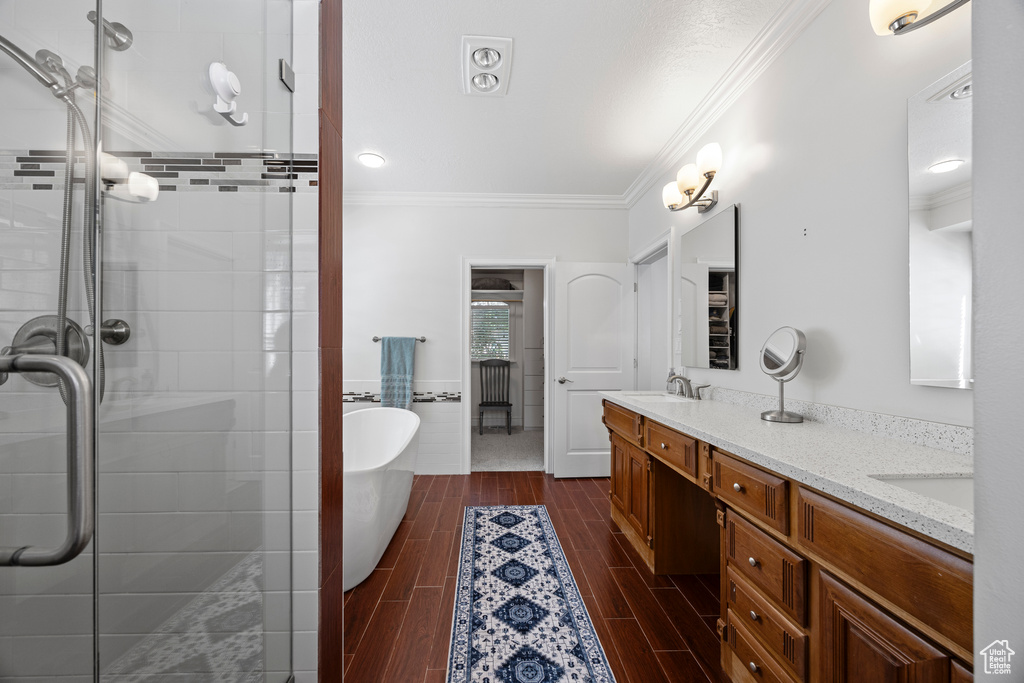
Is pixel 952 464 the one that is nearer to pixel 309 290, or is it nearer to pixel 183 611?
pixel 309 290

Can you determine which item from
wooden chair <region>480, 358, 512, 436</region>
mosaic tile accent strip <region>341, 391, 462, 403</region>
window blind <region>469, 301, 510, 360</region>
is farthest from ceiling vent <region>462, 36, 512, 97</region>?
wooden chair <region>480, 358, 512, 436</region>

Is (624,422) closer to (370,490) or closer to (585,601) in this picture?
(585,601)

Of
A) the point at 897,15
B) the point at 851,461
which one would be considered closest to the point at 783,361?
the point at 851,461

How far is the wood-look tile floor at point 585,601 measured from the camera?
4.81 ft

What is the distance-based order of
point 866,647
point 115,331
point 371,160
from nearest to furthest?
point 115,331 < point 866,647 < point 371,160

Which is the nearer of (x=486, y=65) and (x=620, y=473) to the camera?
(x=486, y=65)

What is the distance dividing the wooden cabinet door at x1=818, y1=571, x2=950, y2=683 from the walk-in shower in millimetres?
1316

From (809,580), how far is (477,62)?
94.0 inches

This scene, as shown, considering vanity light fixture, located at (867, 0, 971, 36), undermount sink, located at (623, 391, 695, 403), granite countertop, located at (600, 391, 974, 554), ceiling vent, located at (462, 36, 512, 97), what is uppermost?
ceiling vent, located at (462, 36, 512, 97)

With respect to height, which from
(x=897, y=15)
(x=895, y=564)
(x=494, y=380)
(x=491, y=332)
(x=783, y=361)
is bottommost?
(x=494, y=380)

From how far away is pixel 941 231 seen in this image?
1124mm

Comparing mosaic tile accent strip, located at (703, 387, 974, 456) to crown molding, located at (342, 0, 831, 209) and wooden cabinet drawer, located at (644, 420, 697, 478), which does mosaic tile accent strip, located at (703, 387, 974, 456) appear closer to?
wooden cabinet drawer, located at (644, 420, 697, 478)

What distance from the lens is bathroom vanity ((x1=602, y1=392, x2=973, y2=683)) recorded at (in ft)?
2.28

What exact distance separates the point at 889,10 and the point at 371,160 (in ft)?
9.39
